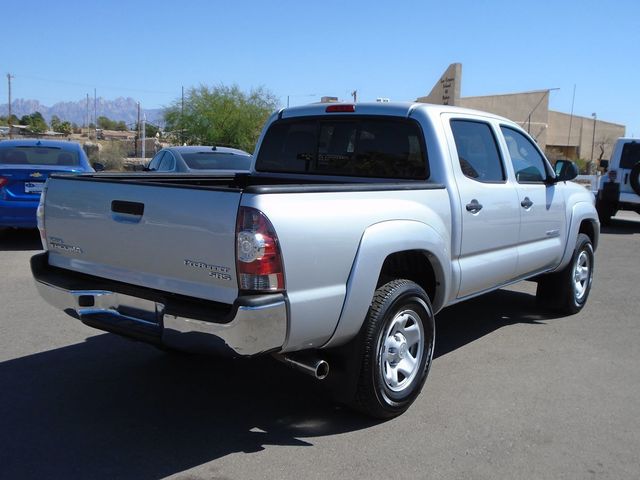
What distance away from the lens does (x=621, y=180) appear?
1554 centimetres

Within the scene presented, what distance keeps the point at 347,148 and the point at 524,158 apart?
1908 mm

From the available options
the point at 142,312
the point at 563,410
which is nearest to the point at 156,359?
the point at 142,312

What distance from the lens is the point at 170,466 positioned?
3.53 m

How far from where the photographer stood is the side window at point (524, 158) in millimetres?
5812

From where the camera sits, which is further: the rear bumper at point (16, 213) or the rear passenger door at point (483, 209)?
the rear bumper at point (16, 213)

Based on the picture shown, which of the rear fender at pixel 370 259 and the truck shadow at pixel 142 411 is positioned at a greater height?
the rear fender at pixel 370 259

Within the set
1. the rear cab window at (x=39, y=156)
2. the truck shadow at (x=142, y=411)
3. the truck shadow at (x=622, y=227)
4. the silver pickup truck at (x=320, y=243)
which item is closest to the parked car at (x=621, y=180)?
the truck shadow at (x=622, y=227)

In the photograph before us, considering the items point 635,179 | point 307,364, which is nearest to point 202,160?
point 307,364

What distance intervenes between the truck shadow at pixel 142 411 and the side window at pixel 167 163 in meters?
6.11

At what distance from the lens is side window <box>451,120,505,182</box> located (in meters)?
5.04

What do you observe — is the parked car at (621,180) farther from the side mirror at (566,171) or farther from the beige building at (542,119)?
the beige building at (542,119)

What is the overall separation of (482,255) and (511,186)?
0.81 meters

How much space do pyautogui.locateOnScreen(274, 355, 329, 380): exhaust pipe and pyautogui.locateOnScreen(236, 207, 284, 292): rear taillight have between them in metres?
0.56

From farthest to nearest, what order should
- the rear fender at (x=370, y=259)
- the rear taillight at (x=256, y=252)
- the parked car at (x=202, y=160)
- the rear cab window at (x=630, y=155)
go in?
1. the rear cab window at (x=630, y=155)
2. the parked car at (x=202, y=160)
3. the rear fender at (x=370, y=259)
4. the rear taillight at (x=256, y=252)
